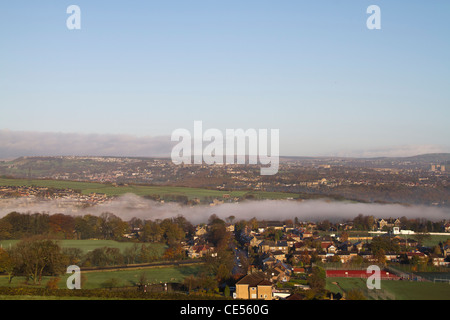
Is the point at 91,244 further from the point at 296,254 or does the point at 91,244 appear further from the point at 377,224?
the point at 377,224

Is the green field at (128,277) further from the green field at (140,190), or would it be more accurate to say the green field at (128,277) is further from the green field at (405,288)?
the green field at (140,190)

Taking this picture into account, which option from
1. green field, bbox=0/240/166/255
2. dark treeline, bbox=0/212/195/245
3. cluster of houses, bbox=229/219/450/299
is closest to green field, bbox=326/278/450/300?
cluster of houses, bbox=229/219/450/299

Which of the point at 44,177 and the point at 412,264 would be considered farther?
the point at 44,177

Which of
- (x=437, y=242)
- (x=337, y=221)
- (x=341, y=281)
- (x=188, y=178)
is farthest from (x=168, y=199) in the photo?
(x=341, y=281)

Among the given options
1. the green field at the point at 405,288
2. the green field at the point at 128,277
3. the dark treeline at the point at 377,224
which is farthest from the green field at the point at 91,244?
the dark treeline at the point at 377,224

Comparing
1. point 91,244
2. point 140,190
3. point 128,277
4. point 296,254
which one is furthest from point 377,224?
point 140,190

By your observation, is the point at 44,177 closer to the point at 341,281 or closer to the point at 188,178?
the point at 188,178
